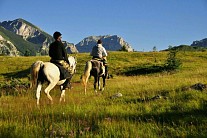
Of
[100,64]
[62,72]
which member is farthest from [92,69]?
[62,72]

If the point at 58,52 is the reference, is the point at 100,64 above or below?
below

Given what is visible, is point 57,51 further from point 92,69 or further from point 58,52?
point 92,69

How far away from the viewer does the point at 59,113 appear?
925 centimetres

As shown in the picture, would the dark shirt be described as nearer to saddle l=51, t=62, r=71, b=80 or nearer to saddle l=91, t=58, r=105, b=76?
saddle l=51, t=62, r=71, b=80

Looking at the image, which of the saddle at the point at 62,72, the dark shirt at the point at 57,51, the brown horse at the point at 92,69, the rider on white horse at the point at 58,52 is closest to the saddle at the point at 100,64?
the brown horse at the point at 92,69

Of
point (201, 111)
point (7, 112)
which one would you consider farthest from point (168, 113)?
point (7, 112)

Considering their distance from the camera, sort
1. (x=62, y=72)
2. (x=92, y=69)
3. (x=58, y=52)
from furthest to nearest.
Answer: (x=92, y=69), (x=58, y=52), (x=62, y=72)

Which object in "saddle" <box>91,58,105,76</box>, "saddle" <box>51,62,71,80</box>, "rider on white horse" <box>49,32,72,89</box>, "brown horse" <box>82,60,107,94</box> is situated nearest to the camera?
"saddle" <box>51,62,71,80</box>

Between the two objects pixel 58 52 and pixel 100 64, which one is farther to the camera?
pixel 100 64

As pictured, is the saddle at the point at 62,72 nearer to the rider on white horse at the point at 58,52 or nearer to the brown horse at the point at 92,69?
the rider on white horse at the point at 58,52

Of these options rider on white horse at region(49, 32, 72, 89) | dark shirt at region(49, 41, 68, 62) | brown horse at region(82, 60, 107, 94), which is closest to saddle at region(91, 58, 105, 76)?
brown horse at region(82, 60, 107, 94)

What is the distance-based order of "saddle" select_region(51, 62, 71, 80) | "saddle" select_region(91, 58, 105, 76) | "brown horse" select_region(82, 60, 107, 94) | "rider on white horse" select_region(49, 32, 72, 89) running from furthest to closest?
"saddle" select_region(91, 58, 105, 76) < "brown horse" select_region(82, 60, 107, 94) < "rider on white horse" select_region(49, 32, 72, 89) < "saddle" select_region(51, 62, 71, 80)

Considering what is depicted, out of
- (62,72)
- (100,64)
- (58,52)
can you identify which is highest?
(58,52)

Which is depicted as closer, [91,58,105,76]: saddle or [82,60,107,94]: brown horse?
[82,60,107,94]: brown horse
